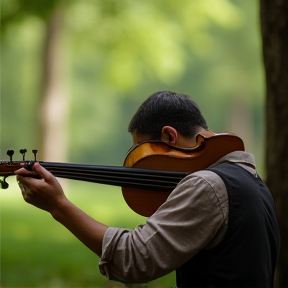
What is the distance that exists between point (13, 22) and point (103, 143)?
2902 cm

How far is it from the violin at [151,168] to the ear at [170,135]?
0.05 m

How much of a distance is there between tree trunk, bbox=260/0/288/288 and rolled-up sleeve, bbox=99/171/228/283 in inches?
89.1

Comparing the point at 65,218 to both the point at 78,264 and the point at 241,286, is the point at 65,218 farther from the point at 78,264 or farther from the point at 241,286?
the point at 78,264

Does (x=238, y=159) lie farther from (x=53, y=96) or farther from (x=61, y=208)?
(x=53, y=96)

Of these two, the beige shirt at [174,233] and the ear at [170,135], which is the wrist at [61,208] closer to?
the beige shirt at [174,233]

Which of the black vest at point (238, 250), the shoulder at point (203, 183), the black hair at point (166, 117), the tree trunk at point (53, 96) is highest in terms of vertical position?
the tree trunk at point (53, 96)

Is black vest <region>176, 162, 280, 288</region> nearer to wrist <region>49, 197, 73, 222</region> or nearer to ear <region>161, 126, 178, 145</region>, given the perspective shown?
ear <region>161, 126, 178, 145</region>

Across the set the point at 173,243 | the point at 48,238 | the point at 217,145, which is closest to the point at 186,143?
the point at 217,145

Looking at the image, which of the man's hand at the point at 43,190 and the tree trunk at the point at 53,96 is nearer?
the man's hand at the point at 43,190

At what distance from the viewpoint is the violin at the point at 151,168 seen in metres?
3.09

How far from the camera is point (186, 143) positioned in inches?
128

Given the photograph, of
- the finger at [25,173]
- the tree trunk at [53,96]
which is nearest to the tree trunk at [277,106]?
the finger at [25,173]

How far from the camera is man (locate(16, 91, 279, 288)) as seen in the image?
9.21ft

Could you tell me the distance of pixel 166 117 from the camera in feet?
10.8
